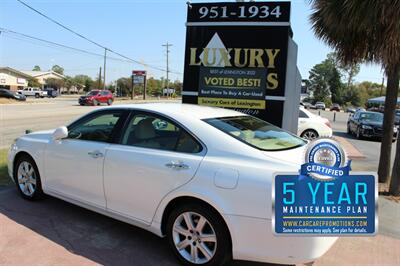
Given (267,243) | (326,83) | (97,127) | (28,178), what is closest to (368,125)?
(97,127)

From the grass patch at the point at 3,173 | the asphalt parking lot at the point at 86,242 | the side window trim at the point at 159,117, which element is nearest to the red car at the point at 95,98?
the grass patch at the point at 3,173

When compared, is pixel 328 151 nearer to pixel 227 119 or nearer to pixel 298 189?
pixel 298 189

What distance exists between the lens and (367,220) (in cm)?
308

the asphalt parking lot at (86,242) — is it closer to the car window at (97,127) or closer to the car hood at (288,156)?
the car window at (97,127)

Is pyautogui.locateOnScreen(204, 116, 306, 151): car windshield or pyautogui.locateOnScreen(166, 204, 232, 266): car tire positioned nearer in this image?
pyautogui.locateOnScreen(166, 204, 232, 266): car tire

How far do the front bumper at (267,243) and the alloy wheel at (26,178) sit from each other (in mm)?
3126

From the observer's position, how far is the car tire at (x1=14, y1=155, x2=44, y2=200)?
5.20 meters

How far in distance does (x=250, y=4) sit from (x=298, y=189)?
16.7 ft

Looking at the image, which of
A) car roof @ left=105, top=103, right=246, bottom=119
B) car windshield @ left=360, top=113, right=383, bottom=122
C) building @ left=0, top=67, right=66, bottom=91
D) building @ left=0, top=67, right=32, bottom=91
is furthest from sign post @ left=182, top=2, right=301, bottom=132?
building @ left=0, top=67, right=32, bottom=91

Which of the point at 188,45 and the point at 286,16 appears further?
the point at 188,45

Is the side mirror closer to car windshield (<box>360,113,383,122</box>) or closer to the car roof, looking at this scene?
the car roof

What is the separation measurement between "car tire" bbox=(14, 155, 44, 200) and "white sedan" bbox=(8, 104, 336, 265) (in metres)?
0.14

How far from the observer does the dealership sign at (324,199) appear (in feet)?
9.87

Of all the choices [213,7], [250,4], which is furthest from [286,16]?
[213,7]
